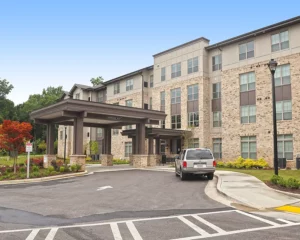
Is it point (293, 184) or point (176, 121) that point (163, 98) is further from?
point (293, 184)

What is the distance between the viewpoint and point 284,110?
92.0 ft

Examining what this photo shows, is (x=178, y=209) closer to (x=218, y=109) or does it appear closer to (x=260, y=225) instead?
(x=260, y=225)

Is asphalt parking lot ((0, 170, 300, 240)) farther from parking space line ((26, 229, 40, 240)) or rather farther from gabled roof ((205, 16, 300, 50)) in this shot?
gabled roof ((205, 16, 300, 50))

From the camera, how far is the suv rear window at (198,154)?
661 inches

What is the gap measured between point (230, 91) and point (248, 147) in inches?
248

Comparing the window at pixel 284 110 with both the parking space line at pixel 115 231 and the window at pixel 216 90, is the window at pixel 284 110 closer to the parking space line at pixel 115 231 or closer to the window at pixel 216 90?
the window at pixel 216 90

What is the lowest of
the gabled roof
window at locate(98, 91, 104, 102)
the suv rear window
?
the suv rear window

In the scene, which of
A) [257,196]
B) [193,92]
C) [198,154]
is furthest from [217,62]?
[257,196]

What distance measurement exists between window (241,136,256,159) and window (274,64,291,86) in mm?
5935

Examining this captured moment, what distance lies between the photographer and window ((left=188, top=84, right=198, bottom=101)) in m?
35.8

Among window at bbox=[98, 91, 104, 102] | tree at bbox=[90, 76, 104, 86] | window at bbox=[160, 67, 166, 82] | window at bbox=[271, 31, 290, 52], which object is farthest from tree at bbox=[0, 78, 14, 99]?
window at bbox=[271, 31, 290, 52]

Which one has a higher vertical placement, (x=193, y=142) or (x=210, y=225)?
(x=193, y=142)

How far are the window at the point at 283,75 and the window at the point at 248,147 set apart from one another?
5.94 m

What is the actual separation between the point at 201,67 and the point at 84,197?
26.5m
